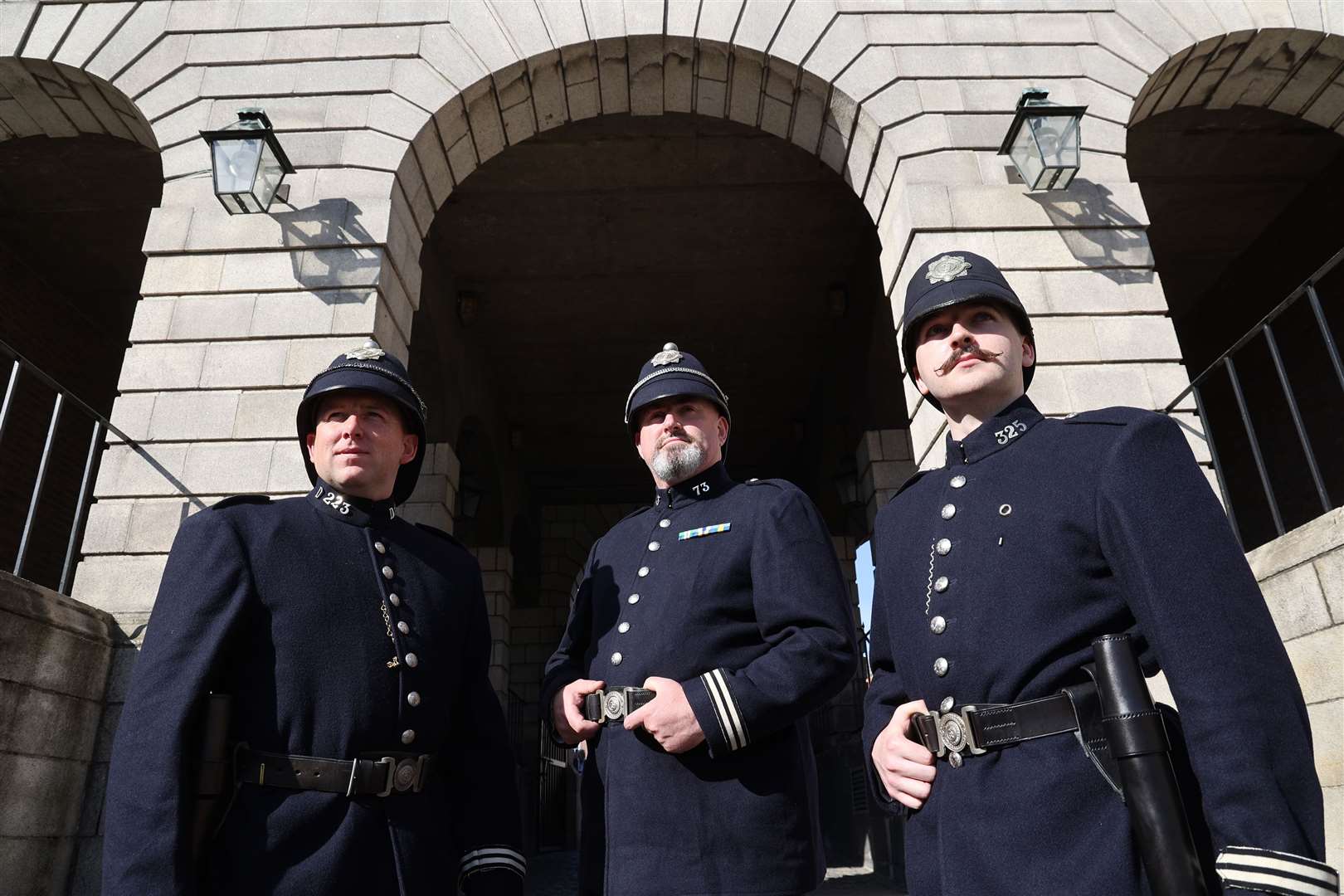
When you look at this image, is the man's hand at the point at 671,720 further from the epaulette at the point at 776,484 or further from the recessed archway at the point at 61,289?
the recessed archway at the point at 61,289

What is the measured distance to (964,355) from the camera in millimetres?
2098

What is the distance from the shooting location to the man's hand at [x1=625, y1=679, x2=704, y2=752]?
2.31 metres

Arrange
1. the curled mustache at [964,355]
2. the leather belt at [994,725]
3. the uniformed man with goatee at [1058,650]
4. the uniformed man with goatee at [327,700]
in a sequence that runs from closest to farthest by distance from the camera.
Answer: the uniformed man with goatee at [1058,650] < the leather belt at [994,725] < the uniformed man with goatee at [327,700] < the curled mustache at [964,355]

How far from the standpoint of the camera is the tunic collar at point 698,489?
2934 millimetres

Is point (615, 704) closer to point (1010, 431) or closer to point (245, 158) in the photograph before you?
point (1010, 431)

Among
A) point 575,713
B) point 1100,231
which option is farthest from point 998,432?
point 1100,231

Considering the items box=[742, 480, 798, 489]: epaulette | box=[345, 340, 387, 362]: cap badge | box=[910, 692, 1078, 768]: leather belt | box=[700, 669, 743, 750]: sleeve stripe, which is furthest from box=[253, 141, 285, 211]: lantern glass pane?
box=[910, 692, 1078, 768]: leather belt

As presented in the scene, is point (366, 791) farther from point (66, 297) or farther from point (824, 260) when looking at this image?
point (66, 297)

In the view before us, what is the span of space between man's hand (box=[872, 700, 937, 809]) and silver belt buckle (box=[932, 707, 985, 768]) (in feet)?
0.25

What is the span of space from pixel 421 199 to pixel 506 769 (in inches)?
171

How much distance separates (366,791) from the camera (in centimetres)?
213

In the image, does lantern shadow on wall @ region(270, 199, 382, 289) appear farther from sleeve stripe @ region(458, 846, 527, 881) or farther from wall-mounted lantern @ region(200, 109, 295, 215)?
sleeve stripe @ region(458, 846, 527, 881)


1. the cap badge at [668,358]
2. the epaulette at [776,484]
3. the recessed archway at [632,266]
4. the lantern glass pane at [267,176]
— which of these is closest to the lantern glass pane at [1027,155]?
the recessed archway at [632,266]

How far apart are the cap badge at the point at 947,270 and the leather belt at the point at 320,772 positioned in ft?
5.86
